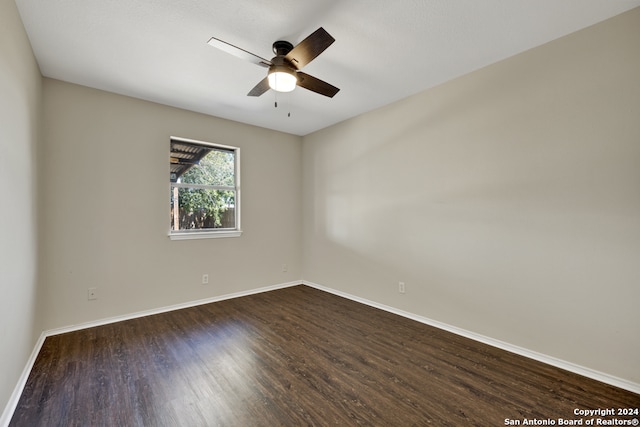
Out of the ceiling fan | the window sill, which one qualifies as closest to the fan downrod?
the ceiling fan

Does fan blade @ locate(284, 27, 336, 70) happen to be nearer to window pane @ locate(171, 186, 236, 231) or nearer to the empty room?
the empty room

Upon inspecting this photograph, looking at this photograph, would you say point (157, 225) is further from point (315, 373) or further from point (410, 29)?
point (410, 29)

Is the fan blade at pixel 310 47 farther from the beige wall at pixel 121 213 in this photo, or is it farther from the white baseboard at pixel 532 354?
the white baseboard at pixel 532 354

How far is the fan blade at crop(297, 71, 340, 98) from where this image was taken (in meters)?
2.20

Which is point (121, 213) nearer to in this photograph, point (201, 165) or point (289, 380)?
point (201, 165)

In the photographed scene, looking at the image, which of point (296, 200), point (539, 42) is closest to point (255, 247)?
point (296, 200)

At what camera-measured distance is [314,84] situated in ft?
7.58

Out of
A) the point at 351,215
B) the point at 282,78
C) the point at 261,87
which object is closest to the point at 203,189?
the point at 261,87

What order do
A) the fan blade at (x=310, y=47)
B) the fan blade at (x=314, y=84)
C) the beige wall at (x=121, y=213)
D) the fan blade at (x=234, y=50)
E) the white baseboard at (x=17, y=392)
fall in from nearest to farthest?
1. the white baseboard at (x=17, y=392)
2. the fan blade at (x=310, y=47)
3. the fan blade at (x=234, y=50)
4. the fan blade at (x=314, y=84)
5. the beige wall at (x=121, y=213)

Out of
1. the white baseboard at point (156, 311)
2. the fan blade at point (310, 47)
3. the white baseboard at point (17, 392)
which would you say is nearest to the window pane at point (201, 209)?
the white baseboard at point (156, 311)

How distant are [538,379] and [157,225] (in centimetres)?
396

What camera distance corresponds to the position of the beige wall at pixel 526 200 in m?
1.94

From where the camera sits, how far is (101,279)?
2.97 m

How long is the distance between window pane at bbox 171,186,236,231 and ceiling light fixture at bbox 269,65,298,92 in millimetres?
2155
